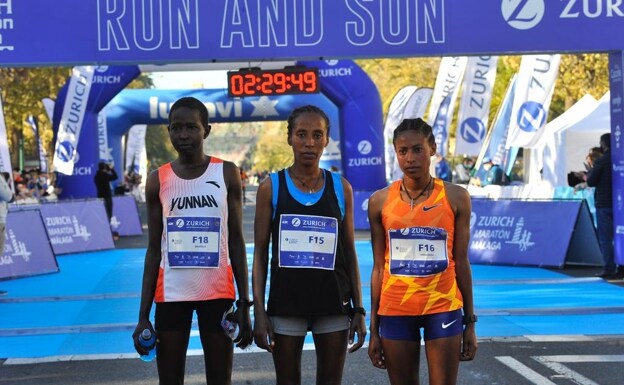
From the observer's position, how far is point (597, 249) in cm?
1623

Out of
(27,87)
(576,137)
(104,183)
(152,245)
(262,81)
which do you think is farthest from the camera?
(27,87)

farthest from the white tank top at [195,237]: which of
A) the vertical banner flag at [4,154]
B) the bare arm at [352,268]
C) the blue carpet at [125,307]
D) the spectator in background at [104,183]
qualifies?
the spectator in background at [104,183]

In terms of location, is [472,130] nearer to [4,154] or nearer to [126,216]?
[126,216]

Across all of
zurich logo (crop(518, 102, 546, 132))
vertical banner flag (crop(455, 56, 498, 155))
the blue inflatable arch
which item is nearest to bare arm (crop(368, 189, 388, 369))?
zurich logo (crop(518, 102, 546, 132))

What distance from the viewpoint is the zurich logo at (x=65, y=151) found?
2503 centimetres

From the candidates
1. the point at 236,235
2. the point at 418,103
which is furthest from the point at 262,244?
the point at 418,103

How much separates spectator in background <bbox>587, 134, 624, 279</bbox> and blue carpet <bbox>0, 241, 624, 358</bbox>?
1.32 ft

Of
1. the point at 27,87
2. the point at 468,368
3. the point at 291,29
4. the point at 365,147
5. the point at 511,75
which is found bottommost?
the point at 468,368

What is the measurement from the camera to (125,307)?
1284 cm

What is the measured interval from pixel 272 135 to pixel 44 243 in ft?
417

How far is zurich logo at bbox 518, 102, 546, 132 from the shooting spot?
848 inches

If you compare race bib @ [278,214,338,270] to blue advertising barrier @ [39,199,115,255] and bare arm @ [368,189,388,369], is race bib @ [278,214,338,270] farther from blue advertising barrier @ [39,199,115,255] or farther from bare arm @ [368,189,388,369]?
blue advertising barrier @ [39,199,115,255]

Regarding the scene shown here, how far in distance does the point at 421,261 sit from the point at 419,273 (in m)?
0.06

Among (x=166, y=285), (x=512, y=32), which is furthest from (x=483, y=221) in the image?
(x=166, y=285)
